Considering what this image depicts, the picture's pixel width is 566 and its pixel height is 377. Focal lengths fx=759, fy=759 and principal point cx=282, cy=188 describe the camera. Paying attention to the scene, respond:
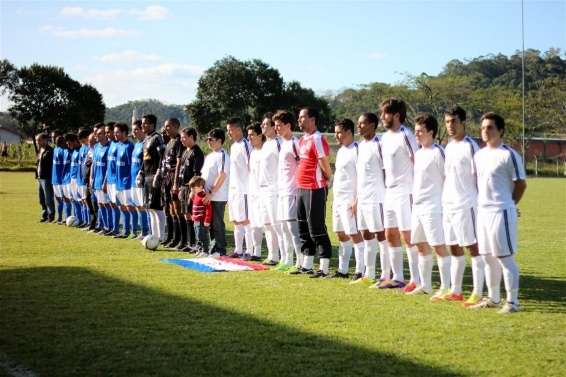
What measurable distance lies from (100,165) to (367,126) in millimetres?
8259

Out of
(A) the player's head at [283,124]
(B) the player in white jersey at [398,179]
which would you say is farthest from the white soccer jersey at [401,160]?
(A) the player's head at [283,124]

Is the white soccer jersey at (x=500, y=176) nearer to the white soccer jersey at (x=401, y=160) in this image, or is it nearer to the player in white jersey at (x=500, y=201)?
the player in white jersey at (x=500, y=201)

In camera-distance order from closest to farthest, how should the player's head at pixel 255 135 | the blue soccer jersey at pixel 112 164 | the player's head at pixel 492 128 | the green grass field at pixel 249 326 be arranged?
the green grass field at pixel 249 326, the player's head at pixel 492 128, the player's head at pixel 255 135, the blue soccer jersey at pixel 112 164

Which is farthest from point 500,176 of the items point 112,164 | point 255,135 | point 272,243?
point 112,164

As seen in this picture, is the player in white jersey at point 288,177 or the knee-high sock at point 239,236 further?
the knee-high sock at point 239,236

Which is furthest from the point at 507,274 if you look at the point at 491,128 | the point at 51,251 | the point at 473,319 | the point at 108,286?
the point at 51,251

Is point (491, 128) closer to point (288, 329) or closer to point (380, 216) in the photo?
point (380, 216)

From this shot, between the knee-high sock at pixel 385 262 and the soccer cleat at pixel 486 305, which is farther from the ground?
the knee-high sock at pixel 385 262

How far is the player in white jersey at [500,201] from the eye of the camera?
8070mm

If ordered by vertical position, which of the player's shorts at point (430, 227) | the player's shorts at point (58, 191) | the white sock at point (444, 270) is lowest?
the white sock at point (444, 270)

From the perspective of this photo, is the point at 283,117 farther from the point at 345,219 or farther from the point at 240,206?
the point at 240,206

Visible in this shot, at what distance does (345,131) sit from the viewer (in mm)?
10508

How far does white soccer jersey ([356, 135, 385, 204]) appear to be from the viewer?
9.92m

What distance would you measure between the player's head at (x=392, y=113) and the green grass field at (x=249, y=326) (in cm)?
213
